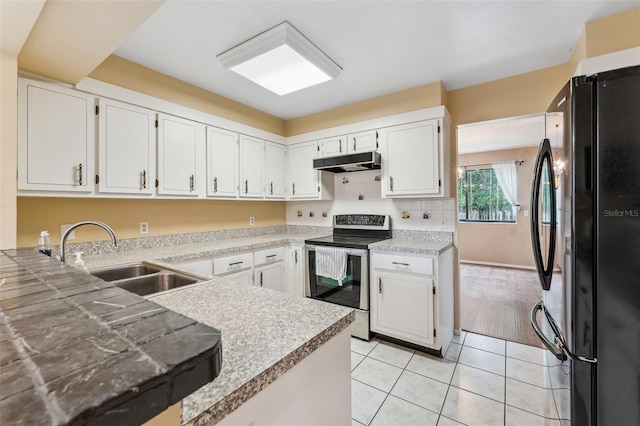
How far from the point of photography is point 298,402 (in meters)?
0.79

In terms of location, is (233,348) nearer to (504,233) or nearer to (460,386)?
(460,386)

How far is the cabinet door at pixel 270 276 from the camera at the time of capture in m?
2.90

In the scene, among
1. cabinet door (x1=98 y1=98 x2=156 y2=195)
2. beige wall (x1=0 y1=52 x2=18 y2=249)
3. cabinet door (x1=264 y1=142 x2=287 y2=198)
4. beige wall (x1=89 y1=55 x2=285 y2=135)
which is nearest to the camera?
beige wall (x1=0 y1=52 x2=18 y2=249)

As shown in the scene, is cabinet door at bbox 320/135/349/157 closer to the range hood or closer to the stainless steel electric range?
the range hood

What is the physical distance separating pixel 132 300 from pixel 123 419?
29 centimetres

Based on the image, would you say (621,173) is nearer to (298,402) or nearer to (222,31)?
(298,402)

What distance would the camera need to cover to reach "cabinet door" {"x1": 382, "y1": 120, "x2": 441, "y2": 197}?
2.65 meters

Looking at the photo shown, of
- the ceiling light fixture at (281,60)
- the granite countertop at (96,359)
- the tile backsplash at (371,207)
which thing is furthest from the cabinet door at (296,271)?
the granite countertop at (96,359)

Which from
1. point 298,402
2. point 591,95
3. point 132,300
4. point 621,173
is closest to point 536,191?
point 621,173

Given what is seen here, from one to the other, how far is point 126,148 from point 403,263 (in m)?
2.49

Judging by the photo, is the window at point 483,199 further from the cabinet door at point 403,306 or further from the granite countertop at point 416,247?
the cabinet door at point 403,306

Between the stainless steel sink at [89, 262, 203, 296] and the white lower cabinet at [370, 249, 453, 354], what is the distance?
1.67 meters

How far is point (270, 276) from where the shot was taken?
119 inches

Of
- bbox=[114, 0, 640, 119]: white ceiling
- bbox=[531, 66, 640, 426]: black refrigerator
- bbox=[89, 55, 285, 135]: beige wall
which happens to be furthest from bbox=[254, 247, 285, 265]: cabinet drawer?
bbox=[531, 66, 640, 426]: black refrigerator
